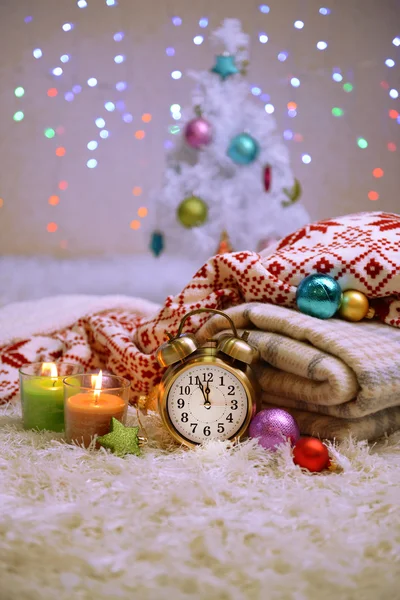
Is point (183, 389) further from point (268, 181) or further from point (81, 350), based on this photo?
point (268, 181)

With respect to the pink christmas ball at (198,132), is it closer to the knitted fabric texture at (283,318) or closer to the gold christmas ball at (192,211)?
the gold christmas ball at (192,211)

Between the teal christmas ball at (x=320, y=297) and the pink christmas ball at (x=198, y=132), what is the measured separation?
1875mm

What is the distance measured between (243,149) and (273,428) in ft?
6.79

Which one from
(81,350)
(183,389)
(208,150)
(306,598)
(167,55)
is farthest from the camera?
(167,55)

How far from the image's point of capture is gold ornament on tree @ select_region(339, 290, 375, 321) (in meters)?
1.04

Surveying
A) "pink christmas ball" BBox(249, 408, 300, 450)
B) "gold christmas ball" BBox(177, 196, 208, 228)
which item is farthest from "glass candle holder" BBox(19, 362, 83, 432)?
"gold christmas ball" BBox(177, 196, 208, 228)

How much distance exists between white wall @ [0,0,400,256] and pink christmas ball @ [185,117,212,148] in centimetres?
107

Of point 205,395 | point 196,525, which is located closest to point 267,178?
point 205,395

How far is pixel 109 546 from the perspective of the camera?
63cm

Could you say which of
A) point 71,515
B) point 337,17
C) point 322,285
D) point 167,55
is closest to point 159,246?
point 167,55

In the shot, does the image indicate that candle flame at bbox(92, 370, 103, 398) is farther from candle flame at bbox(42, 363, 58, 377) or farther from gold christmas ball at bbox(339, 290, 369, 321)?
gold christmas ball at bbox(339, 290, 369, 321)

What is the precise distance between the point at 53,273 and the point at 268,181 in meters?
1.32

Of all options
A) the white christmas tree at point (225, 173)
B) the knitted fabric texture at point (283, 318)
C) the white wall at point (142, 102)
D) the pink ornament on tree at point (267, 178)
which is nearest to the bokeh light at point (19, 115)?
the white wall at point (142, 102)

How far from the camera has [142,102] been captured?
150 inches
